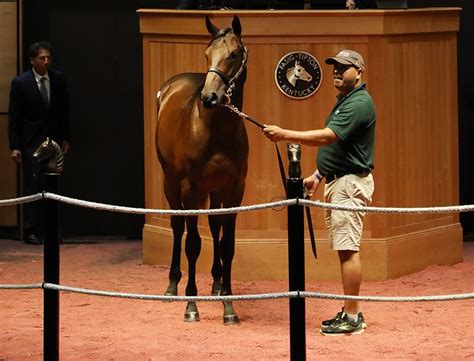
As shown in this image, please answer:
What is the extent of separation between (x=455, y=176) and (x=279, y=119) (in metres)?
1.74

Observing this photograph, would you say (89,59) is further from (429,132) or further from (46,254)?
(46,254)

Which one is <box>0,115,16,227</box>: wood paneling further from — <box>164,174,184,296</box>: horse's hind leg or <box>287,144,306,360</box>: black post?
<box>287,144,306,360</box>: black post

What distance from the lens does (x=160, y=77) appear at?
12383mm

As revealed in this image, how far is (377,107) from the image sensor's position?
1189 centimetres

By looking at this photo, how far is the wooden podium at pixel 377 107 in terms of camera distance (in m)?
11.7

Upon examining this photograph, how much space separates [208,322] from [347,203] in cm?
141

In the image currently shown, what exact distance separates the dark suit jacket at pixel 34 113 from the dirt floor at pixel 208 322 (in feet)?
3.80

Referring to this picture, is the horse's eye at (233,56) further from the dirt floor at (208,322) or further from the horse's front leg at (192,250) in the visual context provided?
the dirt floor at (208,322)

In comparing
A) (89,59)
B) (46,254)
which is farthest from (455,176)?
(46,254)

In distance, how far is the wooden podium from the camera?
38.4ft

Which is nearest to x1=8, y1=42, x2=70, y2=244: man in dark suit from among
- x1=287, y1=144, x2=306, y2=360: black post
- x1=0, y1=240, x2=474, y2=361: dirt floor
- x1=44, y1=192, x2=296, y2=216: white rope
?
x1=0, y1=240, x2=474, y2=361: dirt floor

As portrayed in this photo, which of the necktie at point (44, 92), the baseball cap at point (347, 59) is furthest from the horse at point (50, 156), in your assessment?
the necktie at point (44, 92)

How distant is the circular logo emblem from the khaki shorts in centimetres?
208

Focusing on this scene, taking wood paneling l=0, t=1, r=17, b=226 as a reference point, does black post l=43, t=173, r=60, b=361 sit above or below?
below
